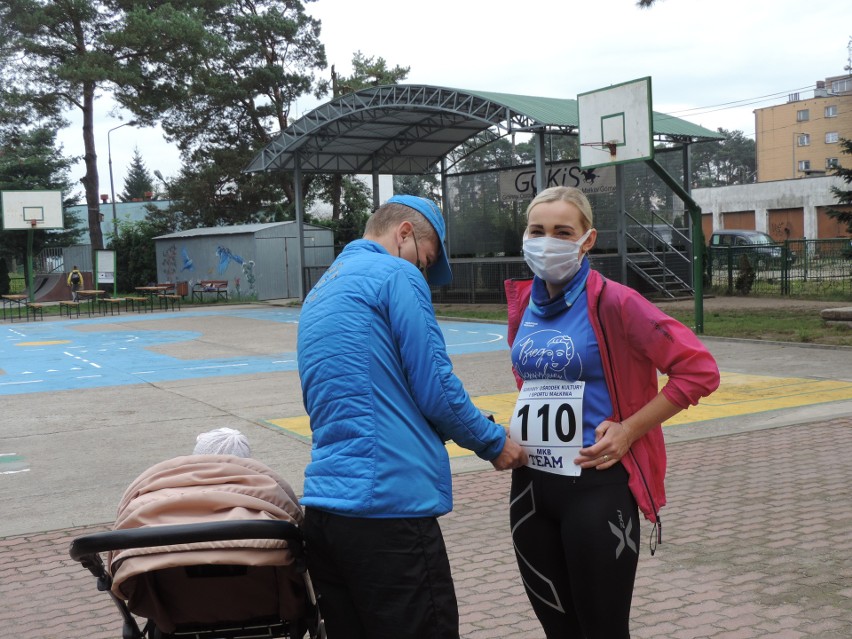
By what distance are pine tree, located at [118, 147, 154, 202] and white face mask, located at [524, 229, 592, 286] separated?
118142 mm

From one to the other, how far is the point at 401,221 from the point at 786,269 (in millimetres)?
26327

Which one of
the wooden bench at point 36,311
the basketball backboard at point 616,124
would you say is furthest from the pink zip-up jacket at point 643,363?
the wooden bench at point 36,311

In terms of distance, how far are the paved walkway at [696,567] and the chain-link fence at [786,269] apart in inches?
790

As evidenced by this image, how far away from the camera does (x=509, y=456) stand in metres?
2.78

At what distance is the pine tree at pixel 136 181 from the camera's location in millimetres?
117750

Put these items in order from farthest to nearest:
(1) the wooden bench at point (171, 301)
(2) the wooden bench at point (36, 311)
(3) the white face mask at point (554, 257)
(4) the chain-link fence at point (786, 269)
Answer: (1) the wooden bench at point (171, 301)
(2) the wooden bench at point (36, 311)
(4) the chain-link fence at point (786, 269)
(3) the white face mask at point (554, 257)

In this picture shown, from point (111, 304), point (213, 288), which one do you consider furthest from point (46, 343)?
point (213, 288)

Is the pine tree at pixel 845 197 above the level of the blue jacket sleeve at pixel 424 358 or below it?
above

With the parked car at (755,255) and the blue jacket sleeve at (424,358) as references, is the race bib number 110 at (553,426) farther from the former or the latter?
the parked car at (755,255)

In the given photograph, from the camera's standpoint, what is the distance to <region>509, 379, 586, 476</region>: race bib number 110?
282 cm

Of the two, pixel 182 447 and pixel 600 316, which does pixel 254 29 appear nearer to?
pixel 182 447

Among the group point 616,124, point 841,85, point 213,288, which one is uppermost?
point 841,85

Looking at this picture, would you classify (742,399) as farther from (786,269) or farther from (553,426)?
(786,269)

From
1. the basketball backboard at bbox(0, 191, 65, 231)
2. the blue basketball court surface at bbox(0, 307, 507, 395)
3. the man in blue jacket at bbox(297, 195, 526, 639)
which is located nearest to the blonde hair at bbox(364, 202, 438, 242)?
the man in blue jacket at bbox(297, 195, 526, 639)
